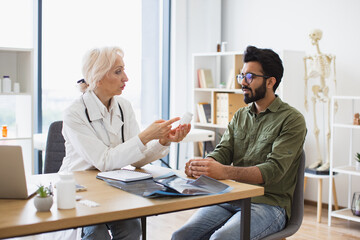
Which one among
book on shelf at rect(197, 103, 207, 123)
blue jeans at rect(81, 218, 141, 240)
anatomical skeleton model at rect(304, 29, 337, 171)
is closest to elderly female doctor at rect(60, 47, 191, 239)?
blue jeans at rect(81, 218, 141, 240)

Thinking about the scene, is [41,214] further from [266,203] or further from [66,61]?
[66,61]

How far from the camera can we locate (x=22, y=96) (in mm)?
3848

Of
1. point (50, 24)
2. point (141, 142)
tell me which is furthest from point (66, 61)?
point (141, 142)

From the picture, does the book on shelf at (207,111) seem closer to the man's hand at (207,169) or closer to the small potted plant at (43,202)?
the man's hand at (207,169)

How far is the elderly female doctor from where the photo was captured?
87.1 inches

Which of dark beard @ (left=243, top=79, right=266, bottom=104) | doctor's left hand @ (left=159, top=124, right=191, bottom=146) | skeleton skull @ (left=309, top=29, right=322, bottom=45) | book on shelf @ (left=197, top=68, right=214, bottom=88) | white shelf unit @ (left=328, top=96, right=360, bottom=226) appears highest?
skeleton skull @ (left=309, top=29, right=322, bottom=45)

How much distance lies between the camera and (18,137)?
3.73 m

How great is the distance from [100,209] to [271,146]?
42.7 inches

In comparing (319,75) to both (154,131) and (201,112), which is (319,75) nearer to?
(201,112)

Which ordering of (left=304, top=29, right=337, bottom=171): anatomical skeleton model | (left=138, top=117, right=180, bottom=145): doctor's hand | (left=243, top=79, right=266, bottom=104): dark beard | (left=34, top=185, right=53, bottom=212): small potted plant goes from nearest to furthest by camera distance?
(left=34, top=185, right=53, bottom=212): small potted plant < (left=138, top=117, right=180, bottom=145): doctor's hand < (left=243, top=79, right=266, bottom=104): dark beard < (left=304, top=29, right=337, bottom=171): anatomical skeleton model

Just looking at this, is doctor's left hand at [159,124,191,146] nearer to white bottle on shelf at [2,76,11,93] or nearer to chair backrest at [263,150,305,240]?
chair backrest at [263,150,305,240]

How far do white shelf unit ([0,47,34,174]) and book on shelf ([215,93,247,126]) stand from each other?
2.15m

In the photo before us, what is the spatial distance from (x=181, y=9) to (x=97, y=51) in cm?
315

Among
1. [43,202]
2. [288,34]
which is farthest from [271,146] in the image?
[288,34]
